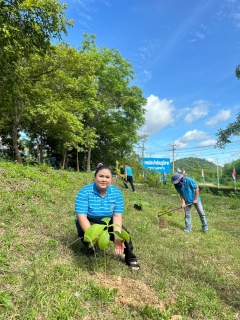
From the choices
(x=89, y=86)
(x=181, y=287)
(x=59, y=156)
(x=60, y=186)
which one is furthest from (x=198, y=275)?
(x=59, y=156)

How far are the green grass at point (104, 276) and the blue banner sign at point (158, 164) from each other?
660 inches

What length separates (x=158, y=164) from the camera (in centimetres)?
2228

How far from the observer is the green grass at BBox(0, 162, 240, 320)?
2221 mm

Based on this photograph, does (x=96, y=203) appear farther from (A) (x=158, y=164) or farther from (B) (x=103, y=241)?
(A) (x=158, y=164)

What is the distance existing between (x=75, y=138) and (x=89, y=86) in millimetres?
5116

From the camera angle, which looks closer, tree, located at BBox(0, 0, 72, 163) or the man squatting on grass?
the man squatting on grass

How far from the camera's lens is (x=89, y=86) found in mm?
19094

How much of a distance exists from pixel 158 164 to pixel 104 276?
19907 millimetres

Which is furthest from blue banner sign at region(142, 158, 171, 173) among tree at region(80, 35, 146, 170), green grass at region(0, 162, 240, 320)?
green grass at region(0, 162, 240, 320)

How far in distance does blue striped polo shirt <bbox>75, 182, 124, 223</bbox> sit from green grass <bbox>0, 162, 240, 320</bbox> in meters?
0.57

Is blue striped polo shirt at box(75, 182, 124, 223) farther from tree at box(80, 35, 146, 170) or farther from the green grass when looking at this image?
tree at box(80, 35, 146, 170)

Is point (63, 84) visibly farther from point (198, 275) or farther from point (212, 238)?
point (198, 275)

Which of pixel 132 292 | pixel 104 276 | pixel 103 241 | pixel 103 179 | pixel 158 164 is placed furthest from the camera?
pixel 158 164

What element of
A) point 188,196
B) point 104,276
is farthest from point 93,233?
point 188,196
